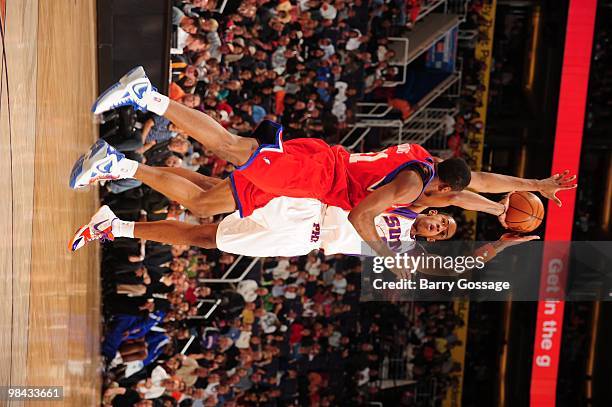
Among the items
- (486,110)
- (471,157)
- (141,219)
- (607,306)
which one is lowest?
(607,306)

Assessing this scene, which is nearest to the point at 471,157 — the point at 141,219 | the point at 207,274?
the point at 207,274

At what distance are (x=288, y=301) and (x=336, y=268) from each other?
799mm

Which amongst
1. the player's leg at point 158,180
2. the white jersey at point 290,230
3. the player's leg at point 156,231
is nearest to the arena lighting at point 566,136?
the white jersey at point 290,230

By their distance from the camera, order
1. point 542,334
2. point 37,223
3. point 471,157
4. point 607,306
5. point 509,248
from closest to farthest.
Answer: point 37,223
point 509,248
point 542,334
point 471,157
point 607,306

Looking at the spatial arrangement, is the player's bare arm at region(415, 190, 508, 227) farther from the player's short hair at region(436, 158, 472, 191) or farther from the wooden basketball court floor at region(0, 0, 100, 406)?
the wooden basketball court floor at region(0, 0, 100, 406)

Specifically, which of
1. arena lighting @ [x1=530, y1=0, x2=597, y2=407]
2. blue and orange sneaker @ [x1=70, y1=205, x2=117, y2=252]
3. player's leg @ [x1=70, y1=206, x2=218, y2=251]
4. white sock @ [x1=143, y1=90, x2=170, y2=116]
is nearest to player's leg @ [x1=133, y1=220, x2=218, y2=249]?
player's leg @ [x1=70, y1=206, x2=218, y2=251]

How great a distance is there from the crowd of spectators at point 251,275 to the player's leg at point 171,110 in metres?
2.35

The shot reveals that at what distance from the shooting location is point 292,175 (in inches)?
179

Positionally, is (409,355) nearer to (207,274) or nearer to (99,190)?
(207,274)

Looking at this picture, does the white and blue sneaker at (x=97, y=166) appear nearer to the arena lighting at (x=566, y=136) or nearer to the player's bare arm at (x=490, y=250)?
the player's bare arm at (x=490, y=250)

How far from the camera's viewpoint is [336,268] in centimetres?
A: 981

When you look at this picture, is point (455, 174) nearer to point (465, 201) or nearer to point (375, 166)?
point (465, 201)

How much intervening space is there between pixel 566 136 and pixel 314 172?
5.79 metres

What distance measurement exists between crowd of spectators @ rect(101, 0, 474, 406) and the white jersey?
7.93 feet
